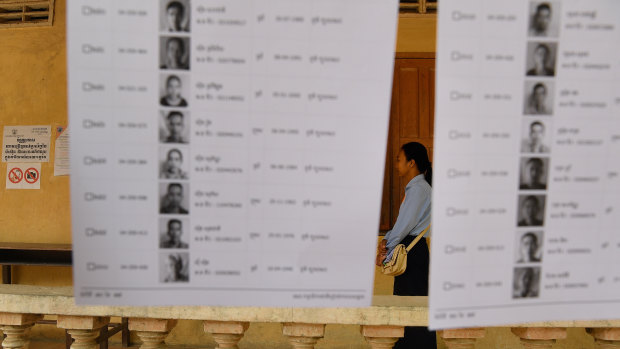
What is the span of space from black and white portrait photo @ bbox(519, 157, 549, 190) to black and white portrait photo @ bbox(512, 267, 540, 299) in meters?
0.20

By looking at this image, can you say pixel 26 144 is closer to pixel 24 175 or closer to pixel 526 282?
pixel 24 175

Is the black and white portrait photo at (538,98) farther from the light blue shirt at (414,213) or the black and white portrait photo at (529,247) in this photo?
the light blue shirt at (414,213)

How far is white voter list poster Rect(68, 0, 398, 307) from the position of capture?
1084mm

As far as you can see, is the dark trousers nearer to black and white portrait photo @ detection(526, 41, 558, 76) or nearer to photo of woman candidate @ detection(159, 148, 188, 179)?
black and white portrait photo @ detection(526, 41, 558, 76)

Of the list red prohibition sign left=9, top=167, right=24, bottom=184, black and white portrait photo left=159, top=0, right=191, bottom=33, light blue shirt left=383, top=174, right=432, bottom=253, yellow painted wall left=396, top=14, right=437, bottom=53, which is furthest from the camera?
red prohibition sign left=9, top=167, right=24, bottom=184

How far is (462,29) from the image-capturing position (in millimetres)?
1080

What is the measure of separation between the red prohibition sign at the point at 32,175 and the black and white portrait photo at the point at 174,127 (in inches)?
180

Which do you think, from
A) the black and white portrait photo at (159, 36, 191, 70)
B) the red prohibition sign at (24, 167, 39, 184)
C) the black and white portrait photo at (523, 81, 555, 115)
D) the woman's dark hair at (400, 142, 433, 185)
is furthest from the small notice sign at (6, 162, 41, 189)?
the black and white portrait photo at (523, 81, 555, 115)

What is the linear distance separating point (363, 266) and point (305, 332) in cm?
73

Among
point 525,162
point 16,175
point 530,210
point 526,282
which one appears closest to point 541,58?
point 525,162

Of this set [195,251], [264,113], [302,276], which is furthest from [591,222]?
[195,251]

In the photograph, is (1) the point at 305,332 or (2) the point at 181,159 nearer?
(2) the point at 181,159

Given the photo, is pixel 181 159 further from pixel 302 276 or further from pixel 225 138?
pixel 302 276

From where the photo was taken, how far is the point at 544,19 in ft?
3.66
